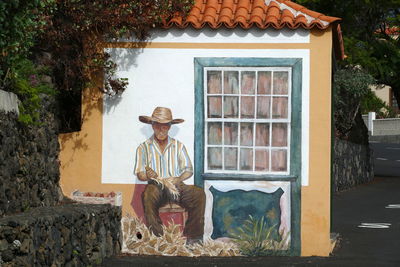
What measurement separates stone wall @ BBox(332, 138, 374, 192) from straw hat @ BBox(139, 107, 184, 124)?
13119 millimetres

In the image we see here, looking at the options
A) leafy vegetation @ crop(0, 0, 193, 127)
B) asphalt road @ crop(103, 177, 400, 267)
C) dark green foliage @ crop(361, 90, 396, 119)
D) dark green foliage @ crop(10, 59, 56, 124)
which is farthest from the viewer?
dark green foliage @ crop(361, 90, 396, 119)

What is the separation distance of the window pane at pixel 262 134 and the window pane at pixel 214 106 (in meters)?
0.59

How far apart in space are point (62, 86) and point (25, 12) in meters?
3.50

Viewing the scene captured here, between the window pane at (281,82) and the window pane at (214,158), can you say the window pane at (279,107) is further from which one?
the window pane at (214,158)

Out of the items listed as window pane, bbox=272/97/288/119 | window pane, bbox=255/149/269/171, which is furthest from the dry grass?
window pane, bbox=272/97/288/119

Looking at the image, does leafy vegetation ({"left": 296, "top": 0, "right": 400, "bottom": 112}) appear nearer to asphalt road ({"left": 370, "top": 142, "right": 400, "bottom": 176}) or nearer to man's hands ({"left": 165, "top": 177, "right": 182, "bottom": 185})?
asphalt road ({"left": 370, "top": 142, "right": 400, "bottom": 176})

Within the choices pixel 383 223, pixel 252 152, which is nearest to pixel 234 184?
pixel 252 152

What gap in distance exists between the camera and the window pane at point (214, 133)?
1315cm

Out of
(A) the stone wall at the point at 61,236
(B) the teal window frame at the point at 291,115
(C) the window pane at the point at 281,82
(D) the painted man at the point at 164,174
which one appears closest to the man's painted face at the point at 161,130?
(D) the painted man at the point at 164,174

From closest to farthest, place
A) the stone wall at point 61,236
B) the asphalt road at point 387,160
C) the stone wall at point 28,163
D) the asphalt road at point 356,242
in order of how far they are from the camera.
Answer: the stone wall at point 61,236, the stone wall at point 28,163, the asphalt road at point 356,242, the asphalt road at point 387,160

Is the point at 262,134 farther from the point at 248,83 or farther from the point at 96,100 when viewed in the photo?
the point at 96,100

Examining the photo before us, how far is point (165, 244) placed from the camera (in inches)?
520

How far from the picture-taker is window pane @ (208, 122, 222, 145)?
1315 centimetres

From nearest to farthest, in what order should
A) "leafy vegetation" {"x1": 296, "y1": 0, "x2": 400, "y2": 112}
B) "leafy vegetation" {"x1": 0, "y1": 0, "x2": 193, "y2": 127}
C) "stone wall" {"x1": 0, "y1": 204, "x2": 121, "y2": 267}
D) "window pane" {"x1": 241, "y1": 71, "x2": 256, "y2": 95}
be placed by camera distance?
"stone wall" {"x1": 0, "y1": 204, "x2": 121, "y2": 267} → "leafy vegetation" {"x1": 0, "y1": 0, "x2": 193, "y2": 127} → "window pane" {"x1": 241, "y1": 71, "x2": 256, "y2": 95} → "leafy vegetation" {"x1": 296, "y1": 0, "x2": 400, "y2": 112}
